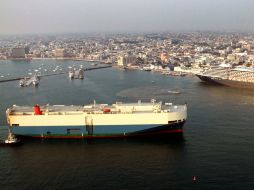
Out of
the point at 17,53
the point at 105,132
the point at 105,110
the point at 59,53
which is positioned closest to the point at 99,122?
the point at 105,132

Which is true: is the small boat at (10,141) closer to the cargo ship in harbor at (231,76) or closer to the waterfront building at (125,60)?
the cargo ship in harbor at (231,76)

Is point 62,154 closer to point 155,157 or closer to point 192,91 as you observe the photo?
point 155,157

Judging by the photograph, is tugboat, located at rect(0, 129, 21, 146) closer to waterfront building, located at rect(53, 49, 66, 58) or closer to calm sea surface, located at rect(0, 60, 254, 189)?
calm sea surface, located at rect(0, 60, 254, 189)

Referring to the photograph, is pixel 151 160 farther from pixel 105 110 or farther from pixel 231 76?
pixel 231 76

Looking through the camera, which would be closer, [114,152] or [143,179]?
[143,179]

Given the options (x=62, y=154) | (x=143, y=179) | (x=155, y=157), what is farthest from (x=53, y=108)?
(x=143, y=179)
